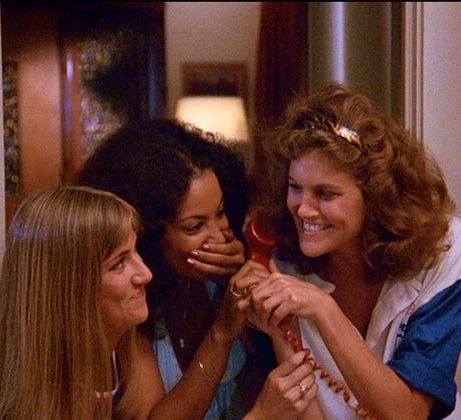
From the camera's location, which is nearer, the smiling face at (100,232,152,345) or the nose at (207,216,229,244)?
the smiling face at (100,232,152,345)

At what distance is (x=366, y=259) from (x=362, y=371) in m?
0.20

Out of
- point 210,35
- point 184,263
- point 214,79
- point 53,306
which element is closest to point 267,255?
point 184,263

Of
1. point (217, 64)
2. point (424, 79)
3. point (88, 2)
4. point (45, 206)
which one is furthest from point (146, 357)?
point (217, 64)

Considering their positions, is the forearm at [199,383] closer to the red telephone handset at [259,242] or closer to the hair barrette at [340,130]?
the red telephone handset at [259,242]

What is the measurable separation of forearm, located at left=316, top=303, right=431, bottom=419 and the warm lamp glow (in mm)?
2312

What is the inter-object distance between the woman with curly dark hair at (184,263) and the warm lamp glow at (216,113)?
6.77 ft

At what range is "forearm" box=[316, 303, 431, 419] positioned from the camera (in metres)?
1.14

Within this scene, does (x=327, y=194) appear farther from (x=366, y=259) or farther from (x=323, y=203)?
(x=366, y=259)

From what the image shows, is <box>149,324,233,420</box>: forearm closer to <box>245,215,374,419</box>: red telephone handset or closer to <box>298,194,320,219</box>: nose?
<box>245,215,374,419</box>: red telephone handset

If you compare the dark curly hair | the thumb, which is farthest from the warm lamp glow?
→ the thumb

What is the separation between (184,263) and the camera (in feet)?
4.31

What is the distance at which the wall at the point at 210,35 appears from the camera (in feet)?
12.4

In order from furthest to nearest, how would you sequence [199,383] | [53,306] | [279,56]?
[279,56], [199,383], [53,306]

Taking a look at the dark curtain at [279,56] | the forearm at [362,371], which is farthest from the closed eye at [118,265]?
the dark curtain at [279,56]
